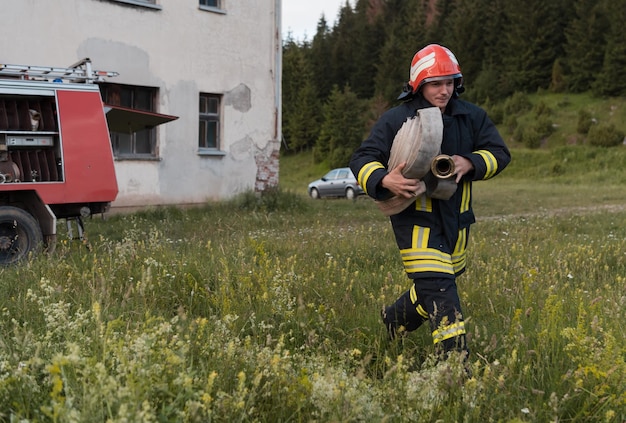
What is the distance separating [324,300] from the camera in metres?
4.73

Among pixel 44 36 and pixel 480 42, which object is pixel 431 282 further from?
pixel 480 42

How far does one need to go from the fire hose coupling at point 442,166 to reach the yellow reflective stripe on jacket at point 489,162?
0.31 meters

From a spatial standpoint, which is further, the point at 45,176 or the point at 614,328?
the point at 45,176

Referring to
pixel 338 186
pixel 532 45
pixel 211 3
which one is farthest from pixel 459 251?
pixel 532 45

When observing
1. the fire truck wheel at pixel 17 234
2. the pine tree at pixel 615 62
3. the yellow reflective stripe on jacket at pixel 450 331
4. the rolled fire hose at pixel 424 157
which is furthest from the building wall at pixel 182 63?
the pine tree at pixel 615 62

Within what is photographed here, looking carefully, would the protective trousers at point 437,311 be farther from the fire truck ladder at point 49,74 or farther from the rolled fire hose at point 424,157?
the fire truck ladder at point 49,74

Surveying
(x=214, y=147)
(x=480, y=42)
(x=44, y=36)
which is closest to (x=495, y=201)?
(x=214, y=147)

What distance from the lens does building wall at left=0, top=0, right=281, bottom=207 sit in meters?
12.2

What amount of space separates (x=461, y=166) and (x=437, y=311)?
2.66 feet

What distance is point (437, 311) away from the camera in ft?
11.3

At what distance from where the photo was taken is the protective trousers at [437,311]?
11.0 feet

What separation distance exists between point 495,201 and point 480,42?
44.4 m

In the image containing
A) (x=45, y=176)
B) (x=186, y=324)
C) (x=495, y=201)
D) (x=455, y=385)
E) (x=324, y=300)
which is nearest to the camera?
(x=455, y=385)

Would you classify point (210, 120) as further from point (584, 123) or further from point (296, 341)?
point (584, 123)
